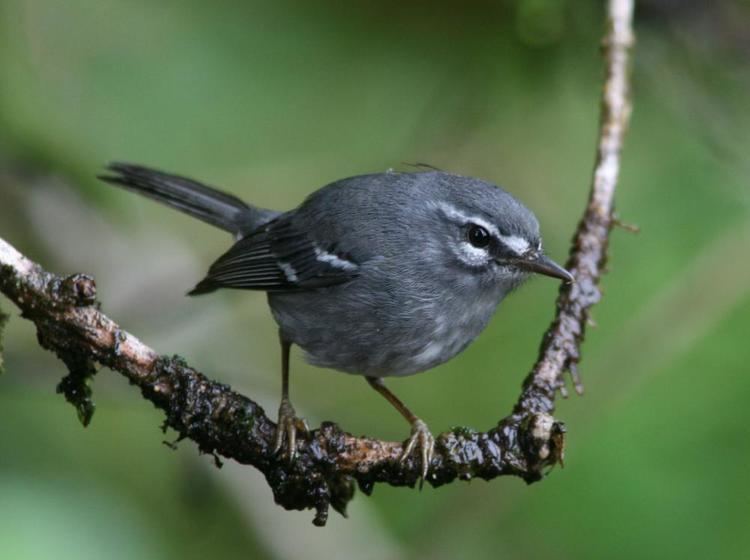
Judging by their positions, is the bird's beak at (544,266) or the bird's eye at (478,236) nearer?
the bird's beak at (544,266)

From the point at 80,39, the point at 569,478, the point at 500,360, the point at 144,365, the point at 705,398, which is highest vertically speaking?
the point at 80,39

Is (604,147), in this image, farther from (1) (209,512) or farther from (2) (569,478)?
(1) (209,512)

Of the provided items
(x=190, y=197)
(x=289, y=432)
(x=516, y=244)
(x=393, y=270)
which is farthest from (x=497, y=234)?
(x=190, y=197)

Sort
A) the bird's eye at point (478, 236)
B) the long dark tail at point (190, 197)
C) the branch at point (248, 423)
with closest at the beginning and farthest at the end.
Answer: the branch at point (248, 423), the bird's eye at point (478, 236), the long dark tail at point (190, 197)

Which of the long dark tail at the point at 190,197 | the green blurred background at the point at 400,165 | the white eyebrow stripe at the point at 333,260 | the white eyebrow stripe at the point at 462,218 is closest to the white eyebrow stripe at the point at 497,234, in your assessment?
the white eyebrow stripe at the point at 462,218

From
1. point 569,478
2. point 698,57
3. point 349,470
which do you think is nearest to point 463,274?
point 349,470

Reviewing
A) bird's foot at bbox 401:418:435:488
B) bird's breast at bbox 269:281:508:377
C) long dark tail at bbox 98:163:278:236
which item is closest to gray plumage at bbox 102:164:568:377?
bird's breast at bbox 269:281:508:377

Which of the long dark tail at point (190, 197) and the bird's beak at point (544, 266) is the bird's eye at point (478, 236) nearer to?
the bird's beak at point (544, 266)
